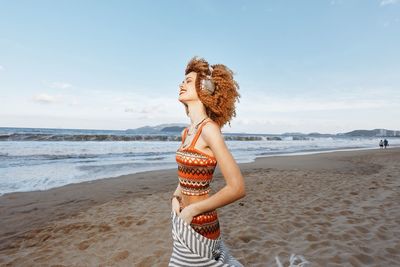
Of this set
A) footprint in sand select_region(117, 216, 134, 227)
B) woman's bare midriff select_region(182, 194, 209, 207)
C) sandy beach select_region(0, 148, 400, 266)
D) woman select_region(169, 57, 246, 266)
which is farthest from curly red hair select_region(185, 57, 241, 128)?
footprint in sand select_region(117, 216, 134, 227)

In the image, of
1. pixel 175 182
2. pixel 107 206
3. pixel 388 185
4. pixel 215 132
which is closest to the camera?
pixel 215 132

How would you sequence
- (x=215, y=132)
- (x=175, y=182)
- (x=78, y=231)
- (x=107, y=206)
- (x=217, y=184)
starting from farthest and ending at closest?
(x=175, y=182), (x=217, y=184), (x=107, y=206), (x=78, y=231), (x=215, y=132)

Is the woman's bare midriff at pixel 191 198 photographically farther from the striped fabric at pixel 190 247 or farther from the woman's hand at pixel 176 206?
the striped fabric at pixel 190 247

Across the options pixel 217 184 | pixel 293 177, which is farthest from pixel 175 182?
pixel 293 177

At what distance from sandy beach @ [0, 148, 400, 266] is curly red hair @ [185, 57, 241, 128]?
3.17 meters

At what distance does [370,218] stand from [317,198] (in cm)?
206

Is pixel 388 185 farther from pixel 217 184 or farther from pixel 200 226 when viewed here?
pixel 200 226

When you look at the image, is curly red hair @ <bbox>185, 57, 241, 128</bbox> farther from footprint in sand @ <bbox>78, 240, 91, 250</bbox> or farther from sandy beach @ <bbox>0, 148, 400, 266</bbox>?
footprint in sand @ <bbox>78, 240, 91, 250</bbox>

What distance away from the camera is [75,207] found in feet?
25.7

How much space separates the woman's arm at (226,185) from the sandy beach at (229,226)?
10.3 feet

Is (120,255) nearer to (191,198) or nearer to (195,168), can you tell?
(191,198)

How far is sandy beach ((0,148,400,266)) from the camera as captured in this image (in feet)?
15.1

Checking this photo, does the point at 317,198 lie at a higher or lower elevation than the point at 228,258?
lower

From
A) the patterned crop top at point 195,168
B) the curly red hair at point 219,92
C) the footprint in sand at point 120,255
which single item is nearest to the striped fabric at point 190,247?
the patterned crop top at point 195,168
